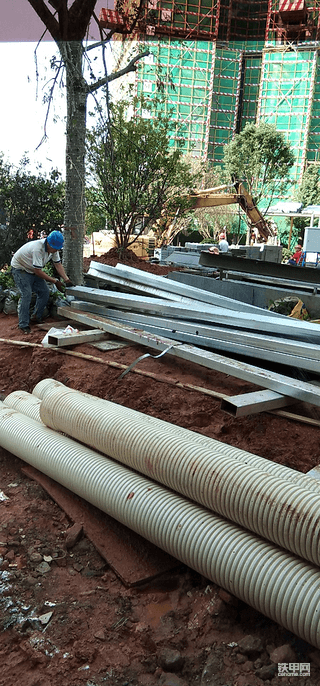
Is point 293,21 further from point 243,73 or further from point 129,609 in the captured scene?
point 129,609

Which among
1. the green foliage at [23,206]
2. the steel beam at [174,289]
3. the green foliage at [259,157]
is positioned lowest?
the steel beam at [174,289]

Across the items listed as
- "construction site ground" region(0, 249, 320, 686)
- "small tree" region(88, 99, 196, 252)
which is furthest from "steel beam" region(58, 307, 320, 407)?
"small tree" region(88, 99, 196, 252)

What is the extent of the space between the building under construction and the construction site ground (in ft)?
128

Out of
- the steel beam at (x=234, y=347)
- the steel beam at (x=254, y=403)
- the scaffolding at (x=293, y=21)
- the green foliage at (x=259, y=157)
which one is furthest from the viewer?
the scaffolding at (x=293, y=21)

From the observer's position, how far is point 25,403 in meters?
5.20

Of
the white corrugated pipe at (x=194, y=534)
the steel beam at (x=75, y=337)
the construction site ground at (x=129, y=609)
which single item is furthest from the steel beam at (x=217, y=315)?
the white corrugated pipe at (x=194, y=534)

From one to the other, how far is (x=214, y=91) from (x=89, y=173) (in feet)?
125

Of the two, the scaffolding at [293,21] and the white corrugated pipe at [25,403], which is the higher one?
the scaffolding at [293,21]

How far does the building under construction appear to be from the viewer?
42.3 meters

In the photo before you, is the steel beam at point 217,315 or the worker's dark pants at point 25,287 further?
the worker's dark pants at point 25,287

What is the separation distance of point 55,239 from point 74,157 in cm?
177

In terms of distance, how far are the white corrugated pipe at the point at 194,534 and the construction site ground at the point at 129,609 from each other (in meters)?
→ 0.19

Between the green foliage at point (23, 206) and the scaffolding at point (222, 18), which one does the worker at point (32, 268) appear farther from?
the scaffolding at point (222, 18)

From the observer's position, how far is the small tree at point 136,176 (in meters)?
12.4
